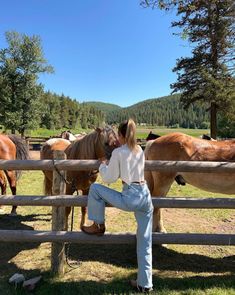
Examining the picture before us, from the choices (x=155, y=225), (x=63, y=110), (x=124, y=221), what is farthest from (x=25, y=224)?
(x=63, y=110)

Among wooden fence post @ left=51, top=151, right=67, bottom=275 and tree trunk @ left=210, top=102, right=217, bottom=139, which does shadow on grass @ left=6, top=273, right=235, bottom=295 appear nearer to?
wooden fence post @ left=51, top=151, right=67, bottom=275

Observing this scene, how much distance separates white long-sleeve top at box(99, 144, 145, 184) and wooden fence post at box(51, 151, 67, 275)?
0.96m

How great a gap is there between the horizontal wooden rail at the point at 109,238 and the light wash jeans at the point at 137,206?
0.43 metres

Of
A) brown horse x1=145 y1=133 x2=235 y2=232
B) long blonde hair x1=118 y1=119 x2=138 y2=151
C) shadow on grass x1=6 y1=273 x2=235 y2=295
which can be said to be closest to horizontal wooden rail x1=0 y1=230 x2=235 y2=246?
shadow on grass x1=6 y1=273 x2=235 y2=295

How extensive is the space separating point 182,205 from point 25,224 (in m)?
3.66

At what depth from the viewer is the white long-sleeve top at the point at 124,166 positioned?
3297mm

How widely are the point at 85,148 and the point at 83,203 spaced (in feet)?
4.90

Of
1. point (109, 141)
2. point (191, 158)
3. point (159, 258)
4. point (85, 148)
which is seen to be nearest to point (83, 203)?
point (109, 141)

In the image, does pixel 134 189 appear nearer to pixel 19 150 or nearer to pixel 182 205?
pixel 182 205

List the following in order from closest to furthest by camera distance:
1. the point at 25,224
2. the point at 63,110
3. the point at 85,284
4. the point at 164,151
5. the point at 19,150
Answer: the point at 85,284 < the point at 164,151 < the point at 25,224 < the point at 19,150 < the point at 63,110

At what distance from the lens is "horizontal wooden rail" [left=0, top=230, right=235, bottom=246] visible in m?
3.98

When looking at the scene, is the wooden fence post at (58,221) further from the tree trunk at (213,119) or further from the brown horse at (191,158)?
the tree trunk at (213,119)

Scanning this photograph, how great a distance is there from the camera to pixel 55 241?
404 centimetres

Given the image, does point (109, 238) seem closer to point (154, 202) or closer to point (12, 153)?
point (154, 202)
